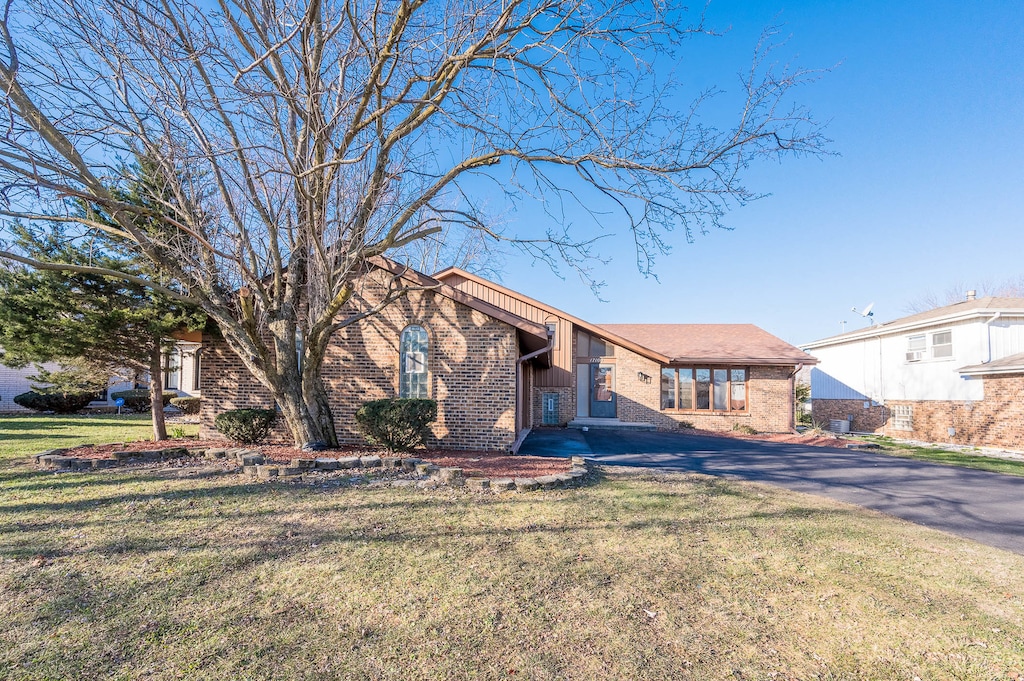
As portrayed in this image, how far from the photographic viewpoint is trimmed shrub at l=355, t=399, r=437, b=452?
8945 mm

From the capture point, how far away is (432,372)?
33.7 feet

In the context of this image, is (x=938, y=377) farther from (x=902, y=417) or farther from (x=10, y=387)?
(x=10, y=387)

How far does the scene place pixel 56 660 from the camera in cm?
268

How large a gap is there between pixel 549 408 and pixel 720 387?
6.74 metres

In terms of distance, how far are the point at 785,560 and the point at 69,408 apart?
25563 mm

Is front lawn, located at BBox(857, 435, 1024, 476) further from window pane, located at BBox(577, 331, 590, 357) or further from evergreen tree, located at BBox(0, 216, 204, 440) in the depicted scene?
evergreen tree, located at BBox(0, 216, 204, 440)

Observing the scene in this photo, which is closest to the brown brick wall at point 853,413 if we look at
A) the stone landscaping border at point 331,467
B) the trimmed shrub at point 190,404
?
the stone landscaping border at point 331,467

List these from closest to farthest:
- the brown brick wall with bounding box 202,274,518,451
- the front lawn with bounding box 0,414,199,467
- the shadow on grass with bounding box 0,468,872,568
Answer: the shadow on grass with bounding box 0,468,872,568 → the front lawn with bounding box 0,414,199,467 → the brown brick wall with bounding box 202,274,518,451

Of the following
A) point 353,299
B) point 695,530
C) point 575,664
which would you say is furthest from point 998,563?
point 353,299

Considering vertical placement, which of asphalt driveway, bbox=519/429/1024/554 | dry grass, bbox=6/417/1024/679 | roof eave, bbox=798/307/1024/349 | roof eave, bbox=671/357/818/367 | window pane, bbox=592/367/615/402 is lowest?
asphalt driveway, bbox=519/429/1024/554

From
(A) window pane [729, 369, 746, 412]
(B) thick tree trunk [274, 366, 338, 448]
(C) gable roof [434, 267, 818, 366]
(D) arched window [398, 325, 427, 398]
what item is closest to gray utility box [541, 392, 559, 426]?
(C) gable roof [434, 267, 818, 366]

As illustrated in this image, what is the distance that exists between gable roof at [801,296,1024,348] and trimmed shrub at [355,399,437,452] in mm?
18530

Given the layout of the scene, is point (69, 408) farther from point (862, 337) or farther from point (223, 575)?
point (862, 337)

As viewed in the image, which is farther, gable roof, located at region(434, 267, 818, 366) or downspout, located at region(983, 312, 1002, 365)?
gable roof, located at region(434, 267, 818, 366)
